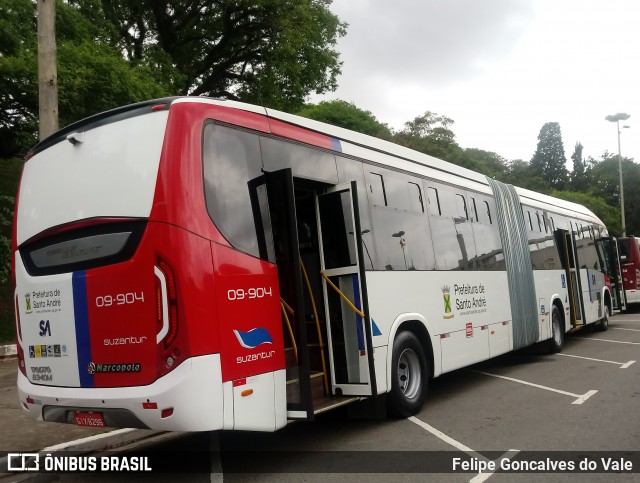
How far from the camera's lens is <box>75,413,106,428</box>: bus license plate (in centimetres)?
470

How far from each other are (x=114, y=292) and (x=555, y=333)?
33.0 feet

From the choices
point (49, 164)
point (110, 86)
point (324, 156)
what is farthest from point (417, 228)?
point (110, 86)

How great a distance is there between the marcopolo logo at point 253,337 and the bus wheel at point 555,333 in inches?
342

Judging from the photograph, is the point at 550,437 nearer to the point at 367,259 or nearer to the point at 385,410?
the point at 385,410

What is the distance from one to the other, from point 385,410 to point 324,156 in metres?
3.04

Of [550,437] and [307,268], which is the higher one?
[307,268]

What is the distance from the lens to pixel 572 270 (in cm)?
1350

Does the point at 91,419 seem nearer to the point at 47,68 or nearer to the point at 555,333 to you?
the point at 47,68

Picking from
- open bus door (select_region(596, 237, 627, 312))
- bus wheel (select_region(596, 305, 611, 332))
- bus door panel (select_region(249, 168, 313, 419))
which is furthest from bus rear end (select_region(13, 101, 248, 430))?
open bus door (select_region(596, 237, 627, 312))

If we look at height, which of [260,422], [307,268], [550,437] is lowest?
[550,437]

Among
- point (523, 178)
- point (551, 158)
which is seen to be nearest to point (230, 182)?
point (523, 178)

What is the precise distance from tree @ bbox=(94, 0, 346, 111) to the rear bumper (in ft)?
57.6

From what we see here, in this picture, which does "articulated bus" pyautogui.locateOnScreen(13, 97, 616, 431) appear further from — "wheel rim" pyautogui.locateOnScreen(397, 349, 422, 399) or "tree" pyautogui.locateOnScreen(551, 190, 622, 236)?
"tree" pyautogui.locateOnScreen(551, 190, 622, 236)

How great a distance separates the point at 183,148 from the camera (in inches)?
186
